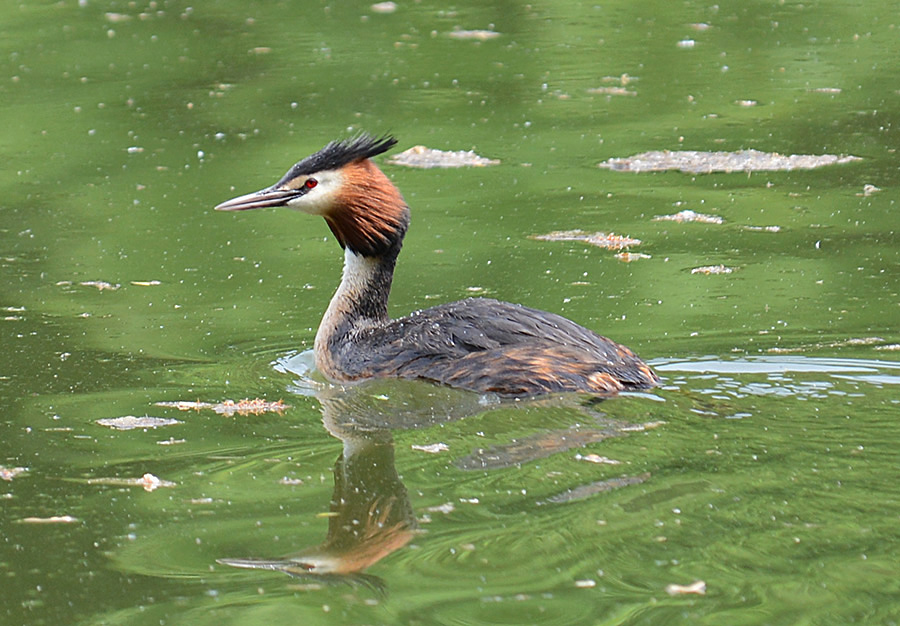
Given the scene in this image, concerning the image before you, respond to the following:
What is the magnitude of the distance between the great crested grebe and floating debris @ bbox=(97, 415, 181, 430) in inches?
40.9

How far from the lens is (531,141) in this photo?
1220cm

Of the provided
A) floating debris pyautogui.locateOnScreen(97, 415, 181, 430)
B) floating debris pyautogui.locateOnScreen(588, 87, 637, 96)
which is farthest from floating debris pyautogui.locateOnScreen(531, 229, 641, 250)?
floating debris pyautogui.locateOnScreen(588, 87, 637, 96)

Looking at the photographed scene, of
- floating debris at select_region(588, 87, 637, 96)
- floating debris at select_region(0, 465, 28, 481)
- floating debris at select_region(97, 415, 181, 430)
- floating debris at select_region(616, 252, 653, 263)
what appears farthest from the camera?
floating debris at select_region(588, 87, 637, 96)

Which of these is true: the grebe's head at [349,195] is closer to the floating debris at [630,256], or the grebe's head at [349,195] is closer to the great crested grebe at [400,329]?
the great crested grebe at [400,329]

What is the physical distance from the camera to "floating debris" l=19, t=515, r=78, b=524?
537 centimetres

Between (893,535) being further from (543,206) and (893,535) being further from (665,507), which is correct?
(543,206)

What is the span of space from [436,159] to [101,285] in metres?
3.59

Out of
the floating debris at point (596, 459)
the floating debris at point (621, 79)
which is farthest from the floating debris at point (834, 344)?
the floating debris at point (621, 79)

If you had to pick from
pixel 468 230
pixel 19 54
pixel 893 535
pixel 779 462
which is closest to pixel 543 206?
pixel 468 230

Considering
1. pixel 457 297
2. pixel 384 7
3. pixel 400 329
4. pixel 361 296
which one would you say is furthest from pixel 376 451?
pixel 384 7

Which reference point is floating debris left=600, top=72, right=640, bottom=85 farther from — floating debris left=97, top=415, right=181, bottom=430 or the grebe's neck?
floating debris left=97, top=415, right=181, bottom=430

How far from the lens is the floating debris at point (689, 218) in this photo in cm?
984

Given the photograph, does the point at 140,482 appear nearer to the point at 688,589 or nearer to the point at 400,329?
the point at 400,329

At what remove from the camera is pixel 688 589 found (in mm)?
4566
